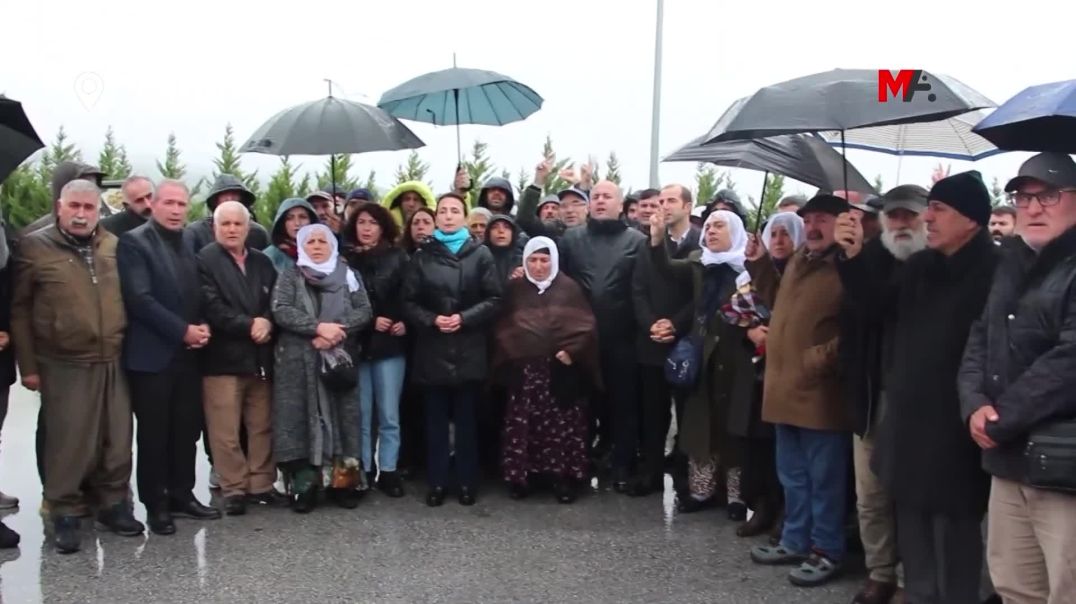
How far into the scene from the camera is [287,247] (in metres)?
6.63

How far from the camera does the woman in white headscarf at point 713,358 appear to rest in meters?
6.05

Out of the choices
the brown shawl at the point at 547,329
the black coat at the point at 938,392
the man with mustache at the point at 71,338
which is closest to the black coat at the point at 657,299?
the brown shawl at the point at 547,329

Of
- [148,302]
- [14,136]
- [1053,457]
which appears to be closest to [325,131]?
[148,302]

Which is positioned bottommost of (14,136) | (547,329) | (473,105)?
(547,329)

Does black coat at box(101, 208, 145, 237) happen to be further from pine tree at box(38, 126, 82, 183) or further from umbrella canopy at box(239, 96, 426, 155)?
pine tree at box(38, 126, 82, 183)

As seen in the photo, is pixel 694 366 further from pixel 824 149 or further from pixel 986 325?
pixel 986 325

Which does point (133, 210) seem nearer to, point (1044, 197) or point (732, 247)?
point (732, 247)

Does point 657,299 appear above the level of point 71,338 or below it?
above

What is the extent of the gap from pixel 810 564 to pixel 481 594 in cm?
166

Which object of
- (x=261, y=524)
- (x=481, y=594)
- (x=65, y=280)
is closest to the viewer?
(x=481, y=594)

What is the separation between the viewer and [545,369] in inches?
263

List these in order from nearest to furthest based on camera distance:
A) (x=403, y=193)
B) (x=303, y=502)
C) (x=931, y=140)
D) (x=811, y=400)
A: (x=811, y=400)
(x=931, y=140)
(x=303, y=502)
(x=403, y=193)

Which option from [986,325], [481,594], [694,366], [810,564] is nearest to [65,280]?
[481,594]

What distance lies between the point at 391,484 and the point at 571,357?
4.74ft
